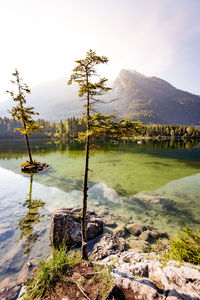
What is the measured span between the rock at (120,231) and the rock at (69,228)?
125 centimetres

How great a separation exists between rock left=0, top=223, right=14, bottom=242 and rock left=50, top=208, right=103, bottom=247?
138 inches

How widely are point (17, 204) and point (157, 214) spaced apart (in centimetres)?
1521

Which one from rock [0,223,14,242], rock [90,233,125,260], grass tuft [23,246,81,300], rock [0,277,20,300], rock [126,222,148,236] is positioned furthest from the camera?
rock [126,222,148,236]

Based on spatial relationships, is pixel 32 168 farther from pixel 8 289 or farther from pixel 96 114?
pixel 96 114

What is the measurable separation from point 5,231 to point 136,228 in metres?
10.7

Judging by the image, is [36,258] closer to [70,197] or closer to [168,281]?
[168,281]

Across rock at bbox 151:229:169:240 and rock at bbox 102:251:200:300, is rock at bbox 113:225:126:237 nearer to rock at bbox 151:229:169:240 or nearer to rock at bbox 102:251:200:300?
rock at bbox 151:229:169:240

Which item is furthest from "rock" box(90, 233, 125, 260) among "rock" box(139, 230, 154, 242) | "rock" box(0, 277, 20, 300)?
"rock" box(0, 277, 20, 300)

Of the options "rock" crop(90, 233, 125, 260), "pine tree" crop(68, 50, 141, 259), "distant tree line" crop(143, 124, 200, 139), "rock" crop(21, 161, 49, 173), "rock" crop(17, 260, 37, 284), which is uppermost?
"distant tree line" crop(143, 124, 200, 139)

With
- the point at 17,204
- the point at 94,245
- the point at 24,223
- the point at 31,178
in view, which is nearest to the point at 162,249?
the point at 94,245

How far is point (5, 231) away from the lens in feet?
35.9

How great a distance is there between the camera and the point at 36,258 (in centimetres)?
842

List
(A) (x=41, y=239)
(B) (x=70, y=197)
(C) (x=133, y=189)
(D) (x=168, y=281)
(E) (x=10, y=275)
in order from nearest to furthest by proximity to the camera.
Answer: (D) (x=168, y=281) < (E) (x=10, y=275) < (A) (x=41, y=239) < (B) (x=70, y=197) < (C) (x=133, y=189)

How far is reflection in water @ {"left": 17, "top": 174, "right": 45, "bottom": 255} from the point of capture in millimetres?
9812
